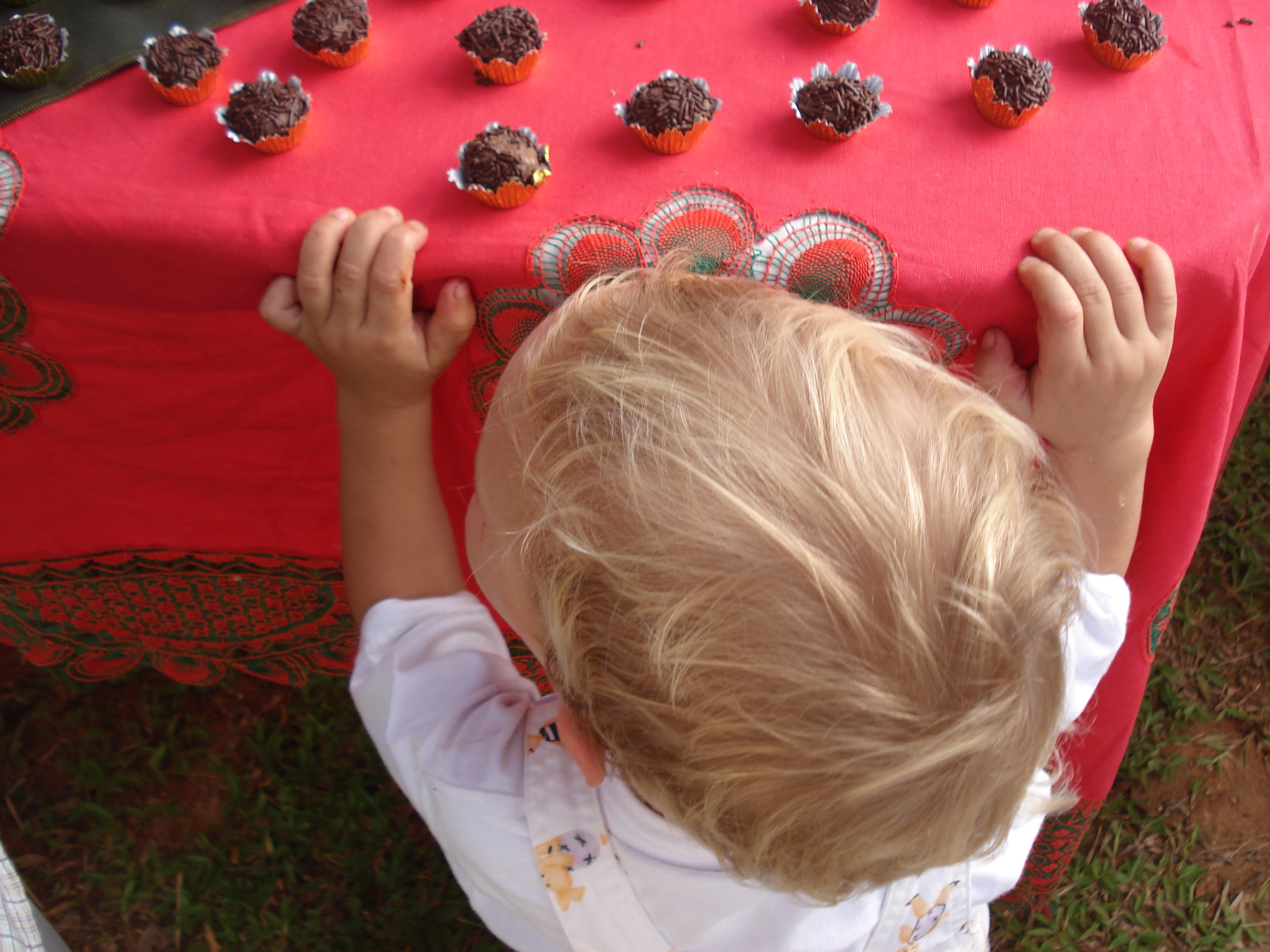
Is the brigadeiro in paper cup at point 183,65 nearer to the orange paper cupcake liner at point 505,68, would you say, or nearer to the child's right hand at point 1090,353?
the orange paper cupcake liner at point 505,68

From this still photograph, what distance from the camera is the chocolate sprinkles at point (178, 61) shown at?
79 centimetres

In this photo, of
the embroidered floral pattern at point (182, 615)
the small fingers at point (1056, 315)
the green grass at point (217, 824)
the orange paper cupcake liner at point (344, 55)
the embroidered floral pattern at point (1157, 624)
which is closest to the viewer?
the small fingers at point (1056, 315)

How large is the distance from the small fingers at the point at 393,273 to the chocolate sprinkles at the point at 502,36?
172 mm

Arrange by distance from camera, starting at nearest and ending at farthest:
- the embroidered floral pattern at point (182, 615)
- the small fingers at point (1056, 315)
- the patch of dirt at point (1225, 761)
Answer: the small fingers at point (1056, 315)
the embroidered floral pattern at point (182, 615)
the patch of dirt at point (1225, 761)

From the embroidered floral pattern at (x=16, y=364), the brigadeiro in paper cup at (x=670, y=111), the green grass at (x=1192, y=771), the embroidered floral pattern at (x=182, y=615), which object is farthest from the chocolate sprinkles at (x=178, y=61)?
the green grass at (x=1192, y=771)

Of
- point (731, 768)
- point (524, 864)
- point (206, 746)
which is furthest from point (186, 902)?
point (731, 768)

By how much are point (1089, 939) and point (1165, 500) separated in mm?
979

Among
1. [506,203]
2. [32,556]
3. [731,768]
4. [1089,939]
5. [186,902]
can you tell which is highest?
[506,203]

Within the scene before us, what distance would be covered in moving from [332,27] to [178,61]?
127 mm

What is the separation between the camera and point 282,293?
2.54 feet

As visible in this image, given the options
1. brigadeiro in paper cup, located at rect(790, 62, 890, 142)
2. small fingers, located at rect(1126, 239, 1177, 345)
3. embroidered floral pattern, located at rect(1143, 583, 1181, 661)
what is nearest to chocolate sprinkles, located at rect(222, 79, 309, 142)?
brigadeiro in paper cup, located at rect(790, 62, 890, 142)

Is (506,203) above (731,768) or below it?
above

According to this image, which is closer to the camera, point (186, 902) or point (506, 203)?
point (506, 203)

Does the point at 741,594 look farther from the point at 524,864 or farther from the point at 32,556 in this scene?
the point at 32,556
